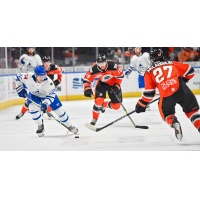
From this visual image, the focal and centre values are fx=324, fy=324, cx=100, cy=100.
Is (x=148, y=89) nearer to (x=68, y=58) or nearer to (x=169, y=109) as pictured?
(x=169, y=109)

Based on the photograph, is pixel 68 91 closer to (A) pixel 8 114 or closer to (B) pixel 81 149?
(A) pixel 8 114

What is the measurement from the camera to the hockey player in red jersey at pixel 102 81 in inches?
160

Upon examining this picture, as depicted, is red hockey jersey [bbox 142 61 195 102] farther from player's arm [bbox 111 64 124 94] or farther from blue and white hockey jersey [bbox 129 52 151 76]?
blue and white hockey jersey [bbox 129 52 151 76]

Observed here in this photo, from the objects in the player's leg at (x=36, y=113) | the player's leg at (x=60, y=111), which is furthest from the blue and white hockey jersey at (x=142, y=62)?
the player's leg at (x=36, y=113)

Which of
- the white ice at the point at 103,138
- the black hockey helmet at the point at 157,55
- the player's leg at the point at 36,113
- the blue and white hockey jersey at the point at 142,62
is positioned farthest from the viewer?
the blue and white hockey jersey at the point at 142,62

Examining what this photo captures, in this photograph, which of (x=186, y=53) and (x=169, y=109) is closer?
(x=169, y=109)

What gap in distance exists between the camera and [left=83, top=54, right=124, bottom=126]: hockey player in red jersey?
160 inches

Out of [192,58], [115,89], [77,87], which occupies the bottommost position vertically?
[77,87]

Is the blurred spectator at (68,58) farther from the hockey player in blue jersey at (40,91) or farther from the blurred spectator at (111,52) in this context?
the hockey player in blue jersey at (40,91)

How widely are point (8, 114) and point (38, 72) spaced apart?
2.86 m

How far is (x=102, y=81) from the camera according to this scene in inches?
168

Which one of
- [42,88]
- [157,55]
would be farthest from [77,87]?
[157,55]

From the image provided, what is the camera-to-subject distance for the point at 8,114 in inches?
238

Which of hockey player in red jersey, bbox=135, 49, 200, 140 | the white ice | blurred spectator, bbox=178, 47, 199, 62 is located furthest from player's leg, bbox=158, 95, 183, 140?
blurred spectator, bbox=178, 47, 199, 62
